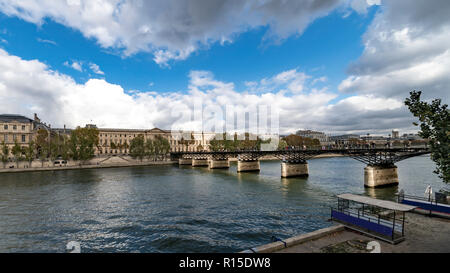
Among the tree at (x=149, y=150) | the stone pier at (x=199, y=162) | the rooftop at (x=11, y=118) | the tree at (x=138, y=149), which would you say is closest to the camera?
the rooftop at (x=11, y=118)

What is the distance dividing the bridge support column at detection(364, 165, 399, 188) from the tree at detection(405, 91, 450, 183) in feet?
104

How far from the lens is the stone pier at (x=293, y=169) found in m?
54.0

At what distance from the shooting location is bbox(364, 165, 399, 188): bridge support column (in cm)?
4003

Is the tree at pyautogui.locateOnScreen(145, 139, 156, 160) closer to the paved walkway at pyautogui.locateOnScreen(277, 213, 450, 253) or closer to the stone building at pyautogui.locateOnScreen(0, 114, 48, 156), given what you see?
the stone building at pyautogui.locateOnScreen(0, 114, 48, 156)

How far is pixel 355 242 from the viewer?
39.6 feet

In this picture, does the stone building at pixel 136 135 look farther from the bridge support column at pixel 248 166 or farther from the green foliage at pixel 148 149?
the bridge support column at pixel 248 166

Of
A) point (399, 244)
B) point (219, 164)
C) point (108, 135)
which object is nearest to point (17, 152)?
point (108, 135)

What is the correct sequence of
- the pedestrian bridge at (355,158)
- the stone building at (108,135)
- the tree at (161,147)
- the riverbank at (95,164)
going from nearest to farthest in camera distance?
the pedestrian bridge at (355,158), the riverbank at (95,164), the stone building at (108,135), the tree at (161,147)

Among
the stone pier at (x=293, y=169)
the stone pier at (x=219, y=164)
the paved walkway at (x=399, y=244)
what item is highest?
the paved walkway at (x=399, y=244)

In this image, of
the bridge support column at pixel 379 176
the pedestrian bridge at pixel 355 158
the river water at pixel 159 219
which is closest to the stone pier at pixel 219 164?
the pedestrian bridge at pixel 355 158

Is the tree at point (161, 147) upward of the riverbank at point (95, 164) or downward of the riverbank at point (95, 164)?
upward

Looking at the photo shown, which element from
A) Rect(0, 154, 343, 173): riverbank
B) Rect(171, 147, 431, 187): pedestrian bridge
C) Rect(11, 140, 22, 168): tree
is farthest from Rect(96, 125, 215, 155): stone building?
Rect(171, 147, 431, 187): pedestrian bridge

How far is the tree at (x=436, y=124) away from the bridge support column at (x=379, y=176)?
31.7m
